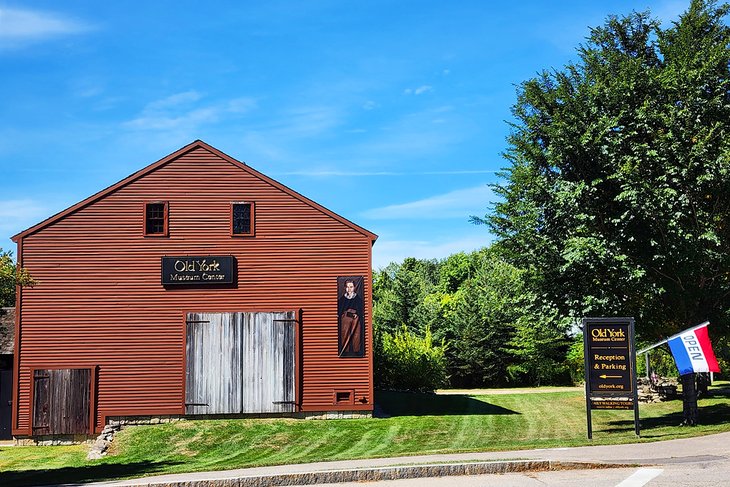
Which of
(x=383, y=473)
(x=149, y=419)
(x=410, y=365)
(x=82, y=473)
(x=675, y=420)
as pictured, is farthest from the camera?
(x=410, y=365)

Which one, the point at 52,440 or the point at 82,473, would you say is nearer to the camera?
the point at 82,473

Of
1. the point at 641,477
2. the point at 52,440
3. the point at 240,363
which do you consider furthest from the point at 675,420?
the point at 52,440

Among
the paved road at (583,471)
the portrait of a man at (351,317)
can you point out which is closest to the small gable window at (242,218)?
the portrait of a man at (351,317)

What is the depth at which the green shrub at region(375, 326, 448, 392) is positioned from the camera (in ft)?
134

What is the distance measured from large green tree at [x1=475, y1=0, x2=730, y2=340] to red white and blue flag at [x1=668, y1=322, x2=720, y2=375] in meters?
2.43

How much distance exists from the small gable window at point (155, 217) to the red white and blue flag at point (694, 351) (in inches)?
708

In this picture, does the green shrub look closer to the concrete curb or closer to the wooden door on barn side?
the wooden door on barn side

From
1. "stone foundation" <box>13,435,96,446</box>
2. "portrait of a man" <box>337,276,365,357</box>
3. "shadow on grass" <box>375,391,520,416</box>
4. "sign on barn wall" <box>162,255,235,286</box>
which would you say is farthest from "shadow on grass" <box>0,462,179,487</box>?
"shadow on grass" <box>375,391,520,416</box>

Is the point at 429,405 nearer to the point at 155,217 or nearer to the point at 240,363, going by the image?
the point at 240,363

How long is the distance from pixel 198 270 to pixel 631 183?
15362 millimetres

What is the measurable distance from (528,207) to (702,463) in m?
12.1

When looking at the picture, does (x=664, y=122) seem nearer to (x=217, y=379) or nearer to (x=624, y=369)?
(x=624, y=369)

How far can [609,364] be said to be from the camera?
20.6 meters

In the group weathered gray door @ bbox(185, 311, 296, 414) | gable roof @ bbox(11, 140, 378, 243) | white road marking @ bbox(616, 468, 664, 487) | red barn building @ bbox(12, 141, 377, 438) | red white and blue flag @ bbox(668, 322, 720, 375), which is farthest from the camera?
gable roof @ bbox(11, 140, 378, 243)
